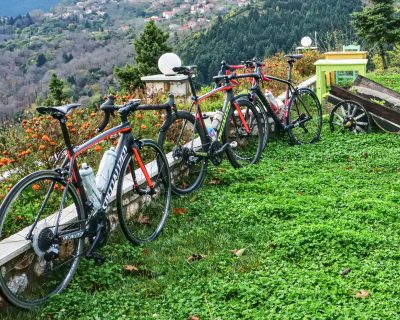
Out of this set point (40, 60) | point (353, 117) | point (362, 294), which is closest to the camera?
point (362, 294)

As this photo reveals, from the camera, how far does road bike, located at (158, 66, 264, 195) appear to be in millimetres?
5262

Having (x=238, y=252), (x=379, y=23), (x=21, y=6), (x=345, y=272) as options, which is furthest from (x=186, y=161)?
(x=21, y=6)

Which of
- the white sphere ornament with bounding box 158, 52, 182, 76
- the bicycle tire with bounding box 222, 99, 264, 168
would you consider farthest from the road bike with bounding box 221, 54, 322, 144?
the white sphere ornament with bounding box 158, 52, 182, 76

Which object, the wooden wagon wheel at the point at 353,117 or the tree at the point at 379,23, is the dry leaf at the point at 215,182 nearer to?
the wooden wagon wheel at the point at 353,117

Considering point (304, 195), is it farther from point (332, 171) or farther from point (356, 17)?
point (356, 17)

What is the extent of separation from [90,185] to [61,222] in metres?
0.32

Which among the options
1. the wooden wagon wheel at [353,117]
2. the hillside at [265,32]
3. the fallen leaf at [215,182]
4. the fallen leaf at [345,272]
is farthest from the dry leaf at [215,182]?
the hillside at [265,32]

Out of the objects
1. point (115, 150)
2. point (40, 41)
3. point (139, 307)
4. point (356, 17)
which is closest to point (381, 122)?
point (115, 150)

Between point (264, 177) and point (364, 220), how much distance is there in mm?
1498

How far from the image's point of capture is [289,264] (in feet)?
11.8

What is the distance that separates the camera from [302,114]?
24.0 ft

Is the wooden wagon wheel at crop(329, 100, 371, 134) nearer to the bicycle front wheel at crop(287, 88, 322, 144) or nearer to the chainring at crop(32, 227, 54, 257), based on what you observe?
the bicycle front wheel at crop(287, 88, 322, 144)

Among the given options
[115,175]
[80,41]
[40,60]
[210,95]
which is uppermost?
[210,95]

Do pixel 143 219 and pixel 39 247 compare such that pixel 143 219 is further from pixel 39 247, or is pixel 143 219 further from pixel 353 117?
pixel 353 117
